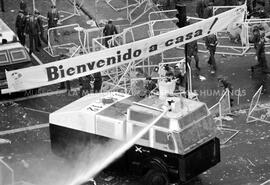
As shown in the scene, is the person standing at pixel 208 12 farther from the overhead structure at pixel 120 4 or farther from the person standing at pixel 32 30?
the person standing at pixel 32 30

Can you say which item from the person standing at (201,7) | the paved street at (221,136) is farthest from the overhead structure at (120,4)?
the paved street at (221,136)

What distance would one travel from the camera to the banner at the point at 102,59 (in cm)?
2219

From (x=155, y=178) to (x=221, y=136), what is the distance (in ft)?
13.3

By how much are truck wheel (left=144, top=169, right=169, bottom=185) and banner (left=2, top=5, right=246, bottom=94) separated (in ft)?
15.4

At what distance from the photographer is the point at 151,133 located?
19250mm

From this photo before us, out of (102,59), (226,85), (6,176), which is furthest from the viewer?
(226,85)

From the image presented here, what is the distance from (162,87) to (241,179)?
326 centimetres

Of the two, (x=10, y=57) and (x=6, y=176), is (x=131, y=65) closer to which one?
(x=10, y=57)

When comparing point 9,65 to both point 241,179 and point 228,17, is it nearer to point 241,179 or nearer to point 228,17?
point 228,17

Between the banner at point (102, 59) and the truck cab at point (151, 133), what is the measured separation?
1969 millimetres

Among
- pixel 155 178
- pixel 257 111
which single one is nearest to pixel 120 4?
pixel 257 111

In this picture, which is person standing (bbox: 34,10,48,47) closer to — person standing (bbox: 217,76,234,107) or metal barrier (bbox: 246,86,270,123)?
person standing (bbox: 217,76,234,107)

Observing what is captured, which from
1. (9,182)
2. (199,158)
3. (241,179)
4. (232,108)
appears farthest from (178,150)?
(232,108)

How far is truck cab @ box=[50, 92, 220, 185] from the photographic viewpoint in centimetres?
1898
